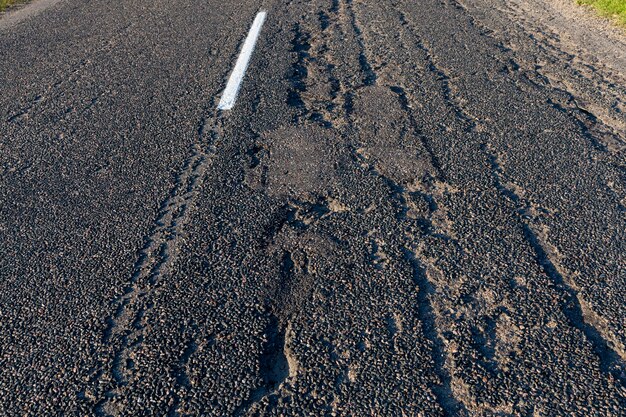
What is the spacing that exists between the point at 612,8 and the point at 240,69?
5236mm

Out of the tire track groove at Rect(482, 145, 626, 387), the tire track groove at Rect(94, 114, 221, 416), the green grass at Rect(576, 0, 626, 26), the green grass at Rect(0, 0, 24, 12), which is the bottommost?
the green grass at Rect(0, 0, 24, 12)

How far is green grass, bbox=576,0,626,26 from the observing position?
24.9 feet

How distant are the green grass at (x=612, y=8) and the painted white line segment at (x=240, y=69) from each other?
4.51 metres

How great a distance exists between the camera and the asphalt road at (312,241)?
251 centimetres

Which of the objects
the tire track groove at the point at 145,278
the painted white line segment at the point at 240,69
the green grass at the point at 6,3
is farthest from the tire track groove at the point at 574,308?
the green grass at the point at 6,3

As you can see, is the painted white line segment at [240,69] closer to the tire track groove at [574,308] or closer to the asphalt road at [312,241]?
the asphalt road at [312,241]

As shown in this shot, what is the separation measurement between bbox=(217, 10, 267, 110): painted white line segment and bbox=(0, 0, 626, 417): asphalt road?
9 centimetres

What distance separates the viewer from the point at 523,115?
481 cm

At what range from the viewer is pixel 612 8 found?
25.8 ft

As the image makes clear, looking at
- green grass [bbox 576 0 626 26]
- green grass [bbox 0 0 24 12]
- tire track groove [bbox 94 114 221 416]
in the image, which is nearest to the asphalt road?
tire track groove [bbox 94 114 221 416]

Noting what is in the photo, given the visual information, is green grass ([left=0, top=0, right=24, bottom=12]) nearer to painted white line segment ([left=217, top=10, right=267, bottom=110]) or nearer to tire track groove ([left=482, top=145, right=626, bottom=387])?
painted white line segment ([left=217, top=10, right=267, bottom=110])

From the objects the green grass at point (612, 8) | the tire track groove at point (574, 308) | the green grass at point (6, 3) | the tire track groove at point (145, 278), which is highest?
the tire track groove at point (574, 308)

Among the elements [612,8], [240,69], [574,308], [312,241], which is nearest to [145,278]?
[312,241]

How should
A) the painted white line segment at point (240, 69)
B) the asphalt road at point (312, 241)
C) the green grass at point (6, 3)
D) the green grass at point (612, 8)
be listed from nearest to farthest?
the asphalt road at point (312, 241), the painted white line segment at point (240, 69), the green grass at point (612, 8), the green grass at point (6, 3)
